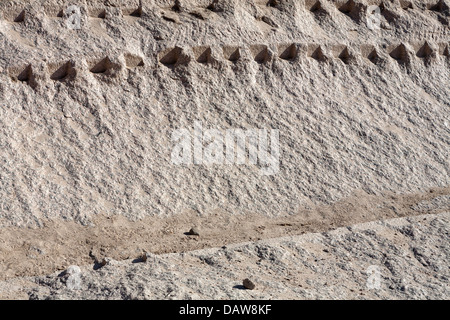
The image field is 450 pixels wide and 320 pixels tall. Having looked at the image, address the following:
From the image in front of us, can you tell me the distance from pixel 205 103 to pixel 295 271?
2.36 m

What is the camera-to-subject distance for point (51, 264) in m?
5.02

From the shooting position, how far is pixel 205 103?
6637 millimetres

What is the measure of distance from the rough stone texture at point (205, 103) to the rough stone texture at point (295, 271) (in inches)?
34.1

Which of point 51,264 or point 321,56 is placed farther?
point 321,56

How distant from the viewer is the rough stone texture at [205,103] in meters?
5.82

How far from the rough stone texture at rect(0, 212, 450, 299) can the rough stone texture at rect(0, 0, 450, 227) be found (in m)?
0.87

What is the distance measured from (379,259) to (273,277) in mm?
982

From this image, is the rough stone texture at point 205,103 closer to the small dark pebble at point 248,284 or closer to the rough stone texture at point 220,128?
the rough stone texture at point 220,128

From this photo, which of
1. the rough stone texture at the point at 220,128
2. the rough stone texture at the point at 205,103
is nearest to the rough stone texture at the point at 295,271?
the rough stone texture at the point at 220,128

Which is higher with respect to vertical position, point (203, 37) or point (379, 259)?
point (203, 37)

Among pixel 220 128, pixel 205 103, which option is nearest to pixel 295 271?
pixel 220 128

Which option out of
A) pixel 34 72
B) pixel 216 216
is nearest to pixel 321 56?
pixel 216 216
